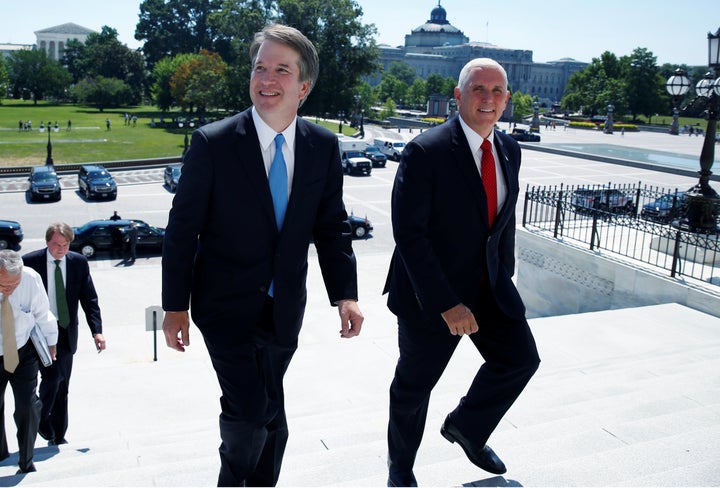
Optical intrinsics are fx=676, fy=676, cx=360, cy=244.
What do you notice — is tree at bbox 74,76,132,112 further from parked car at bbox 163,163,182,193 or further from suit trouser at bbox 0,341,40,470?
suit trouser at bbox 0,341,40,470

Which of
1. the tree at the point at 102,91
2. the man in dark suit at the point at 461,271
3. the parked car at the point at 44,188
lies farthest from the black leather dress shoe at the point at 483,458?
the tree at the point at 102,91

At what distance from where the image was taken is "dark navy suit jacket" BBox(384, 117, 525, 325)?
10.5ft

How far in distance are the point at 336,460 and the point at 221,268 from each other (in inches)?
55.0

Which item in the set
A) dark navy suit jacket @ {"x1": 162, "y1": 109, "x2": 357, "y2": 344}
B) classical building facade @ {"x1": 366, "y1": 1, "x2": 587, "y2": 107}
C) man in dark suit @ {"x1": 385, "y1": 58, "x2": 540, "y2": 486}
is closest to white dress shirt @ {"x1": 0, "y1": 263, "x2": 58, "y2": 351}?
dark navy suit jacket @ {"x1": 162, "y1": 109, "x2": 357, "y2": 344}

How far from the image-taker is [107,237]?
64.9 ft

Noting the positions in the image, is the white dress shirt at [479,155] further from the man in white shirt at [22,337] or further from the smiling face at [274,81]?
the man in white shirt at [22,337]

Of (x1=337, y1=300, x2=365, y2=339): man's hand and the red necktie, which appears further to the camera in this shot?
the red necktie

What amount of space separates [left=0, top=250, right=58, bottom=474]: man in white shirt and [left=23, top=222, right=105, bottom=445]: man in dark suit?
630mm

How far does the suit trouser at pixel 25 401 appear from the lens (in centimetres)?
444

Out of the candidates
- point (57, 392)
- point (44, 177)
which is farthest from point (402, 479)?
point (44, 177)

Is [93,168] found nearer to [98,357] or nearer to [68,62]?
[98,357]

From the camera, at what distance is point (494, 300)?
3.34 meters

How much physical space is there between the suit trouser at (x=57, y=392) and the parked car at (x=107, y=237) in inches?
574

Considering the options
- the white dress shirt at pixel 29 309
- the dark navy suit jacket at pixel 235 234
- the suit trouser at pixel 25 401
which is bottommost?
the suit trouser at pixel 25 401
